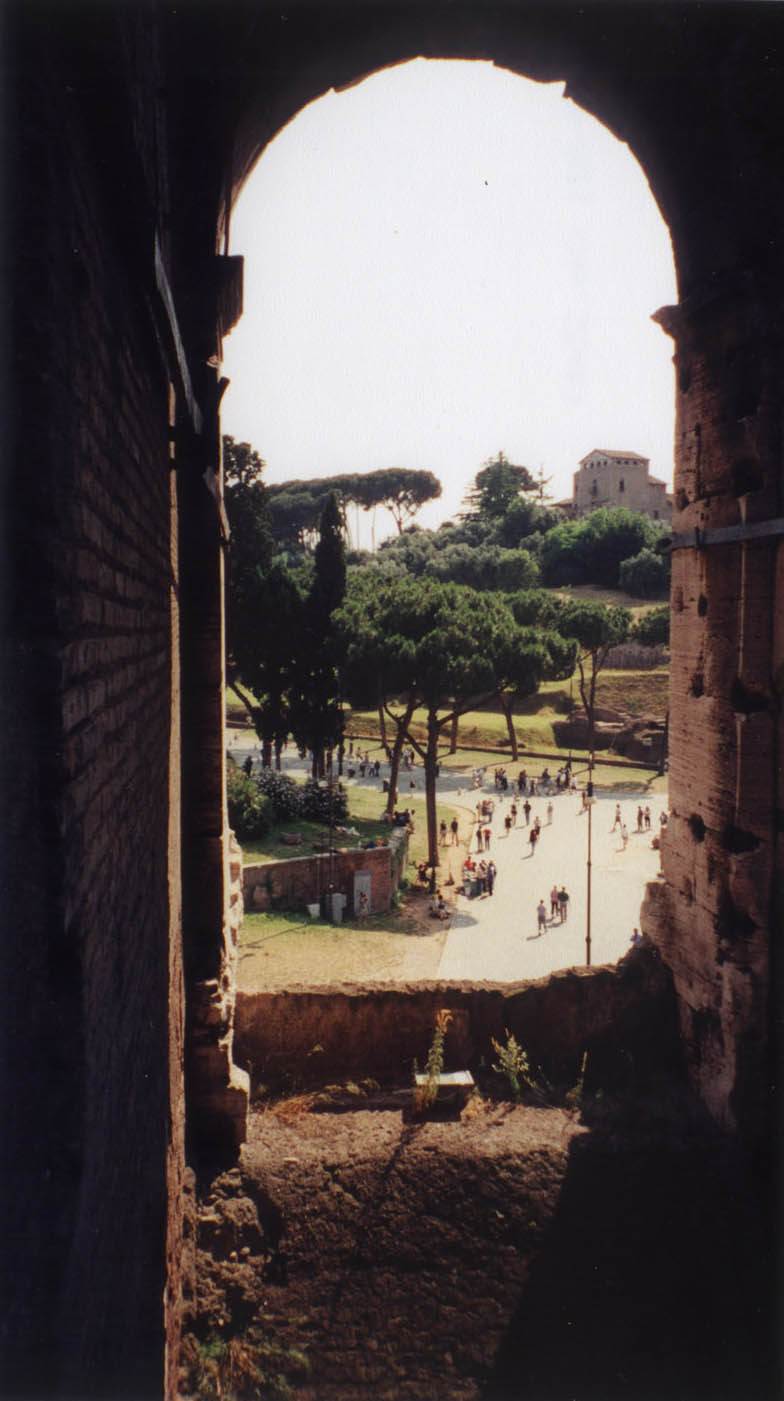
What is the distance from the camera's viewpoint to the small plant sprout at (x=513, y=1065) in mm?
7559

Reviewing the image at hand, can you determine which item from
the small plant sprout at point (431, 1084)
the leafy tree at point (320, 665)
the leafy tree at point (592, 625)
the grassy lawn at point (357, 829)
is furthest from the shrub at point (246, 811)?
the leafy tree at point (592, 625)

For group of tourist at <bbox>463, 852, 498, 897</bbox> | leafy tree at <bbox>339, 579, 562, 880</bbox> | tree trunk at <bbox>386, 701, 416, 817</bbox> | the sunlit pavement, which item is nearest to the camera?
the sunlit pavement

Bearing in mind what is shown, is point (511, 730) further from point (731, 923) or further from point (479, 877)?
point (731, 923)

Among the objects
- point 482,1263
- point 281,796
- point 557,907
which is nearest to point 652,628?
point 281,796

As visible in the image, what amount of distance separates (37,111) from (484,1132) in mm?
7181

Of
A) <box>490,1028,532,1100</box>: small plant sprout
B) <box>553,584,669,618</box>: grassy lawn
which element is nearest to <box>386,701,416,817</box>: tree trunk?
<box>490,1028,532,1100</box>: small plant sprout

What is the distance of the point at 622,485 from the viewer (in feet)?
231

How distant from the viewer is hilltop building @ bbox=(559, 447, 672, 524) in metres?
70.5

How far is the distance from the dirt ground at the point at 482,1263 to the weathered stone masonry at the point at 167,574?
2.86 feet

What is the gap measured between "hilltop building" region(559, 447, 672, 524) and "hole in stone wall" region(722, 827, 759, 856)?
67227 mm

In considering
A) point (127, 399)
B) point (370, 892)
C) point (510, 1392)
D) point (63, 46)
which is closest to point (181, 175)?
point (127, 399)

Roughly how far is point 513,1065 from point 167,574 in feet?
18.5

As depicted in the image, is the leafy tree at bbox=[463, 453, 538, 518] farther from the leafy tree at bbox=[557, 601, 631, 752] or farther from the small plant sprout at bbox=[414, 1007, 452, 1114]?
the small plant sprout at bbox=[414, 1007, 452, 1114]

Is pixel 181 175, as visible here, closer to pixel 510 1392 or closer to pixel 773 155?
pixel 773 155
